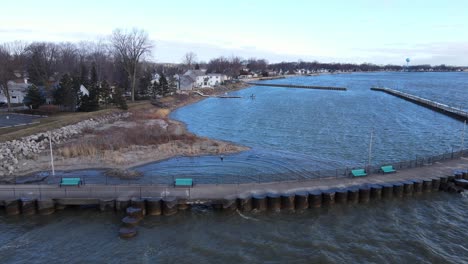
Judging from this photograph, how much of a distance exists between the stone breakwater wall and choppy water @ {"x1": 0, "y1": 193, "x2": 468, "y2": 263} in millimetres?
12469

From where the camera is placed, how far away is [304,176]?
32.2m

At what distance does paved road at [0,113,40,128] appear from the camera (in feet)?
168

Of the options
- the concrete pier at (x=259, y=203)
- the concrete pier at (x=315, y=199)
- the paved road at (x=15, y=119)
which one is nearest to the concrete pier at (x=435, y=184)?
the concrete pier at (x=315, y=199)

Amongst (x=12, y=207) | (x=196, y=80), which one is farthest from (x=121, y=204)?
(x=196, y=80)

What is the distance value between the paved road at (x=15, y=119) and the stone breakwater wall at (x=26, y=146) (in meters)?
7.29

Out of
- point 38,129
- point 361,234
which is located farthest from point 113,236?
point 38,129

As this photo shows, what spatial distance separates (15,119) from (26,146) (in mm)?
19925

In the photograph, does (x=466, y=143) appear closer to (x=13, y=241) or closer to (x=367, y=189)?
(x=367, y=189)

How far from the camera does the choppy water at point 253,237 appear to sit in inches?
766

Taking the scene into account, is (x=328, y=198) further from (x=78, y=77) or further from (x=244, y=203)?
(x=78, y=77)

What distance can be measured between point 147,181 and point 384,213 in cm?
1924

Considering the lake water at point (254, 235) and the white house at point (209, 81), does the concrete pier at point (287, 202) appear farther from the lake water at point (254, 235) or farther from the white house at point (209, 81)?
the white house at point (209, 81)

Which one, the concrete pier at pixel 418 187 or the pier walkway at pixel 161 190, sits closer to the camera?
the pier walkway at pixel 161 190

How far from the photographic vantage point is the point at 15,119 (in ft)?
181
